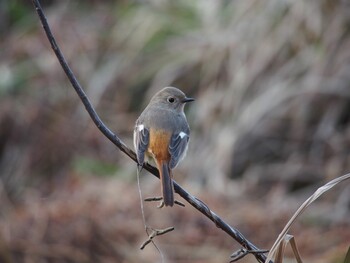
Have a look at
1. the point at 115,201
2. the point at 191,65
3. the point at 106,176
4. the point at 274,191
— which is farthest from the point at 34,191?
the point at 274,191

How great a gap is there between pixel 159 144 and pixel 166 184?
66 centimetres

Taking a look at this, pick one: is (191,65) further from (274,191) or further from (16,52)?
(16,52)

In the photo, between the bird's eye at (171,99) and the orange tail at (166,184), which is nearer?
the orange tail at (166,184)

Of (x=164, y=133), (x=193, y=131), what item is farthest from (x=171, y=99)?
(x=193, y=131)

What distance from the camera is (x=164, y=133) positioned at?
3875 millimetres

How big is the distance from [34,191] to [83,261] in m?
2.24

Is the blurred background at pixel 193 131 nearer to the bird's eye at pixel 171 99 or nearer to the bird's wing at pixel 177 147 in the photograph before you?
the bird's eye at pixel 171 99

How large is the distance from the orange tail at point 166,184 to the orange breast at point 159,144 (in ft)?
0.33

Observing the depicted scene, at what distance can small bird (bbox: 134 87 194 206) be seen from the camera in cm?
362

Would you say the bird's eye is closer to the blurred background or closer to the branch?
the blurred background

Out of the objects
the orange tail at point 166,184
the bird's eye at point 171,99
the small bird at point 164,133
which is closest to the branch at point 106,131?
the orange tail at point 166,184

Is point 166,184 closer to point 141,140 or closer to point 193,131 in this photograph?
point 141,140

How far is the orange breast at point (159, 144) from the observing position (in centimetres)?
367

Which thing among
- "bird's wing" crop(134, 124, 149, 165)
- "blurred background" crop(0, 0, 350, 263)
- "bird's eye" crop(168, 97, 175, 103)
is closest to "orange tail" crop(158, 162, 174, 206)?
"bird's wing" crop(134, 124, 149, 165)
